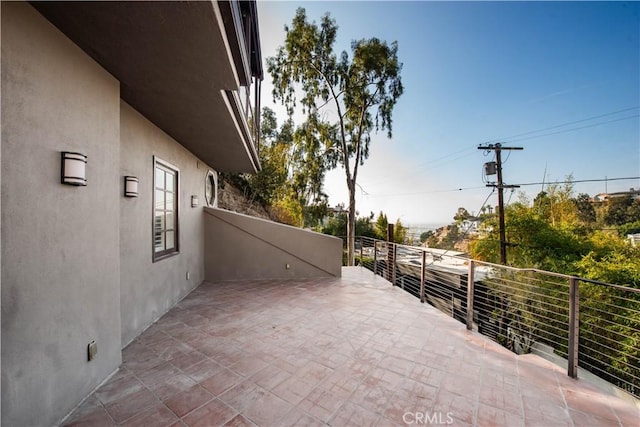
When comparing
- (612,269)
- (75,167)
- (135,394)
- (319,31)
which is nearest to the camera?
(75,167)

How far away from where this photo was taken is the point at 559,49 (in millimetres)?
12492

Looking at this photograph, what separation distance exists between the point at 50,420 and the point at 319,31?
12296 mm

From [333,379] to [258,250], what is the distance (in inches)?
161

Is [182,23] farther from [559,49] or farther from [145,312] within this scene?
[559,49]

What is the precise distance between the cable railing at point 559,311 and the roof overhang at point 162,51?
9.43 feet

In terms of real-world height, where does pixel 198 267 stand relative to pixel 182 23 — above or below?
below

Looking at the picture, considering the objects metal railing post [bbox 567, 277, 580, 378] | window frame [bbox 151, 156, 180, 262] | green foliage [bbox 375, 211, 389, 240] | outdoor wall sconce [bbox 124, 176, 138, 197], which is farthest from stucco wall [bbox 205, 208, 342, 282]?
green foliage [bbox 375, 211, 389, 240]

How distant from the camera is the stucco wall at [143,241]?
2.88 m

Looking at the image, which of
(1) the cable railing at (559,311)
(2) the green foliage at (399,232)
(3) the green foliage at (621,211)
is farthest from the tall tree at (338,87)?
(3) the green foliage at (621,211)

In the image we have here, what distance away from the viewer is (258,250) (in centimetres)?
597

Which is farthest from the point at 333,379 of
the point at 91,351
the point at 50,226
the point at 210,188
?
the point at 210,188

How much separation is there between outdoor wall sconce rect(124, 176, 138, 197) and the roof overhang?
35.4 inches

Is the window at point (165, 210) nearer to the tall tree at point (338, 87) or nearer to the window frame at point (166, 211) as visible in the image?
the window frame at point (166, 211)

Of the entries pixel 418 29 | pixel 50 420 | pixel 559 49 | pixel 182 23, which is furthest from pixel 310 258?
pixel 559 49
